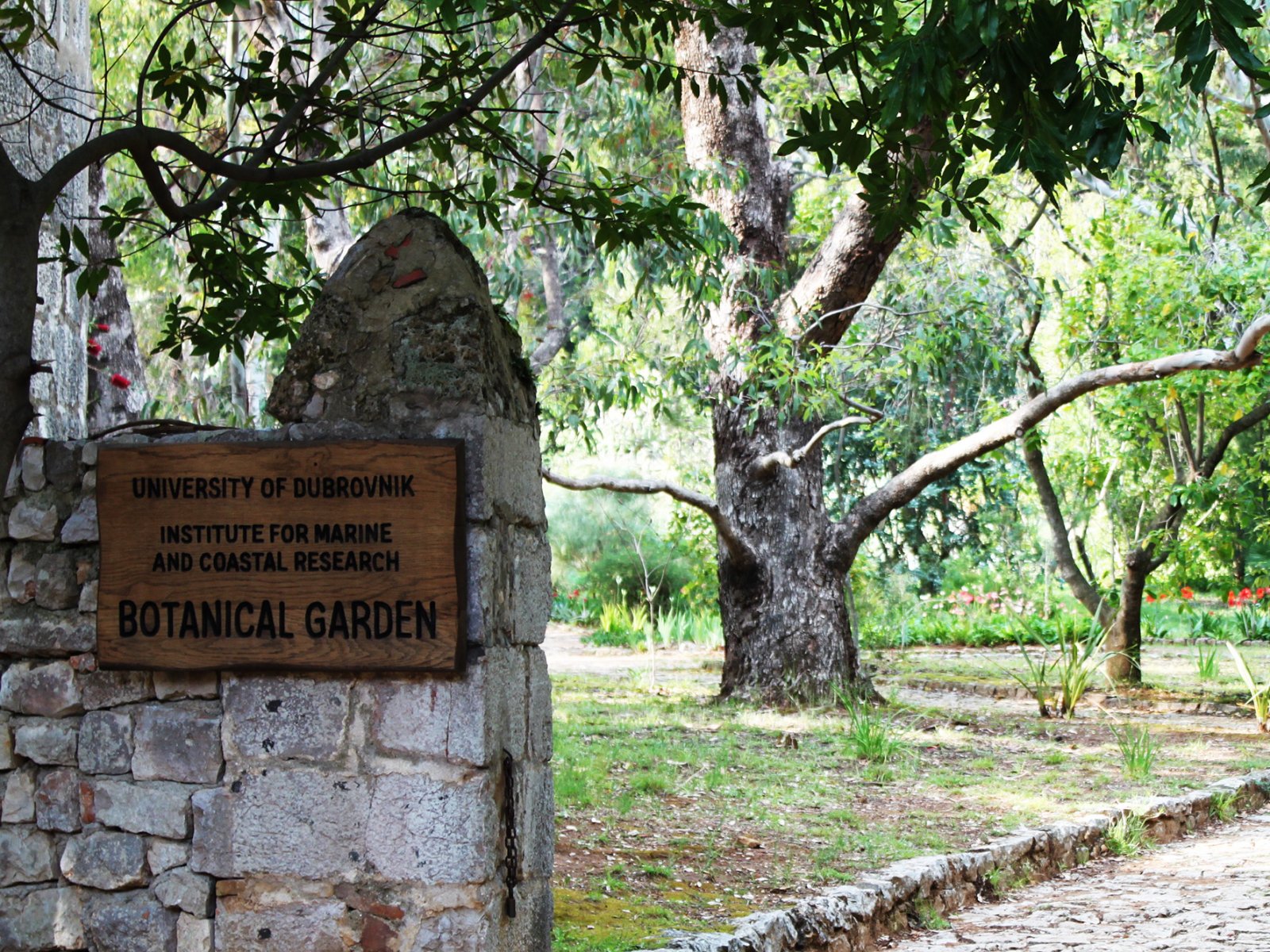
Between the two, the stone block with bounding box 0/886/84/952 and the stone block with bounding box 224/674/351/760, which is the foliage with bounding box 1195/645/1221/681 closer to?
the stone block with bounding box 224/674/351/760

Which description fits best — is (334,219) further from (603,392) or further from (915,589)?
(915,589)

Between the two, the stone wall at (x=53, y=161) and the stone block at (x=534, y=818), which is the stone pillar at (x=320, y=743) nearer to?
the stone block at (x=534, y=818)

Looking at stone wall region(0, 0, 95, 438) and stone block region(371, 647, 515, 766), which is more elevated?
stone wall region(0, 0, 95, 438)

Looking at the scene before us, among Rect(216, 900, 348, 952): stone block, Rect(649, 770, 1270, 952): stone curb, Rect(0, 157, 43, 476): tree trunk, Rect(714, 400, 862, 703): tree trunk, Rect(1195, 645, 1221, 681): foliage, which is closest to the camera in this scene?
Rect(0, 157, 43, 476): tree trunk

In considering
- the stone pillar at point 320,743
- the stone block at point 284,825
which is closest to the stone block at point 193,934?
the stone pillar at point 320,743

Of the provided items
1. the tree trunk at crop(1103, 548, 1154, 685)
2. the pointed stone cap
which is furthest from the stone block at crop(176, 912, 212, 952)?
the tree trunk at crop(1103, 548, 1154, 685)

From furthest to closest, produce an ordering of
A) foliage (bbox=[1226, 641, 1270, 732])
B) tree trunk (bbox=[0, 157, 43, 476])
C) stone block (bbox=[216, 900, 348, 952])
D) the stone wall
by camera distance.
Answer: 1. foliage (bbox=[1226, 641, 1270, 732])
2. the stone wall
3. stone block (bbox=[216, 900, 348, 952])
4. tree trunk (bbox=[0, 157, 43, 476])

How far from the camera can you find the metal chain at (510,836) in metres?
3.47

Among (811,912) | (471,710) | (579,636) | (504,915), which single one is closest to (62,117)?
(471,710)

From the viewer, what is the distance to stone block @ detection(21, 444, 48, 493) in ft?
12.2

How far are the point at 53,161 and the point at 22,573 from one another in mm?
2427

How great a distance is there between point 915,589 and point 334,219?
1261 cm

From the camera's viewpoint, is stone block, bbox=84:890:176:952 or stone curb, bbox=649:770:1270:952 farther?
stone curb, bbox=649:770:1270:952

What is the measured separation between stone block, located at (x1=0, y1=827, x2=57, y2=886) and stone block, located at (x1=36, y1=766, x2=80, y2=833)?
43 millimetres
